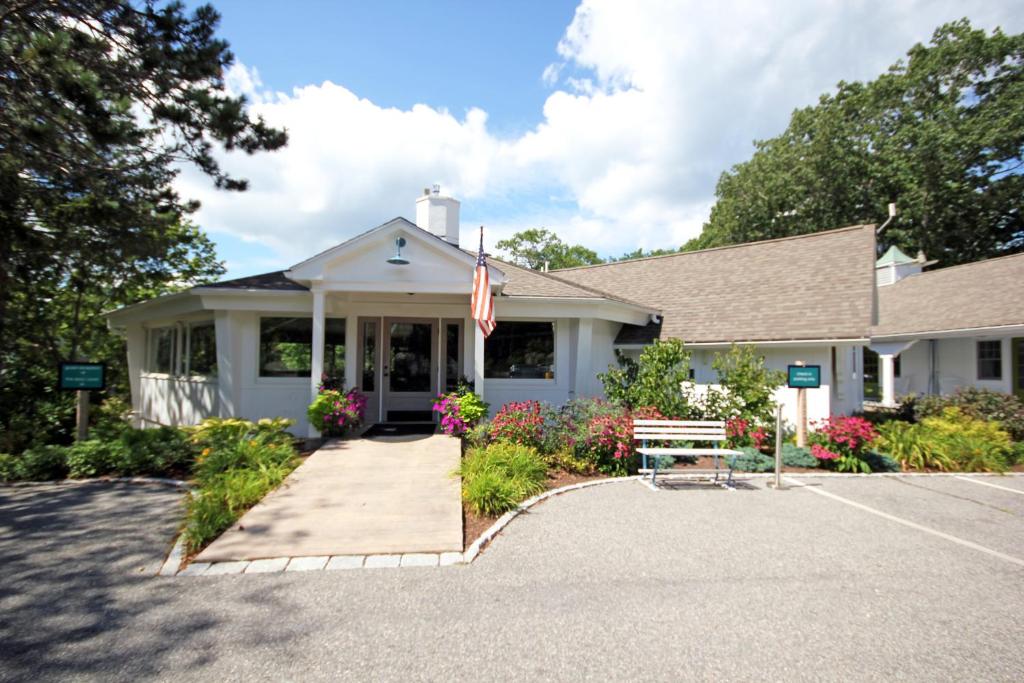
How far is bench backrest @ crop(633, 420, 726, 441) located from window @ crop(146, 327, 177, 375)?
12205 millimetres

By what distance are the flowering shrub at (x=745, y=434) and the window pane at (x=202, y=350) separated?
11333 mm

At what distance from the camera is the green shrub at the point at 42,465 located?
7.96 m

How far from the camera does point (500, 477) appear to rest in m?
6.99

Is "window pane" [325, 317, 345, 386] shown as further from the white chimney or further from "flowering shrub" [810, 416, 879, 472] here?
"flowering shrub" [810, 416, 879, 472]

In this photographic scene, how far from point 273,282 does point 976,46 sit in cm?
3824

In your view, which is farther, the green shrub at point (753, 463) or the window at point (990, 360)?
the window at point (990, 360)

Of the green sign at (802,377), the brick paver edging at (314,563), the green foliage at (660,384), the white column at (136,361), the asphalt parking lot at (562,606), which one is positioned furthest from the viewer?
the white column at (136,361)

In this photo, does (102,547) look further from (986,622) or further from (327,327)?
(986,622)

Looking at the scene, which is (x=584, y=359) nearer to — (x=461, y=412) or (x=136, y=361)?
(x=461, y=412)

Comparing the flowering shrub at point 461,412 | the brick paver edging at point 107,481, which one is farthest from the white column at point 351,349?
the brick paver edging at point 107,481

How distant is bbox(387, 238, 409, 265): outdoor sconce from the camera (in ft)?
33.2

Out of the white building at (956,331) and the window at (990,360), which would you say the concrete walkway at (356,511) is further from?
the window at (990,360)

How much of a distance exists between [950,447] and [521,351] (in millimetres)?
8742

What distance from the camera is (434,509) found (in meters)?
6.39
